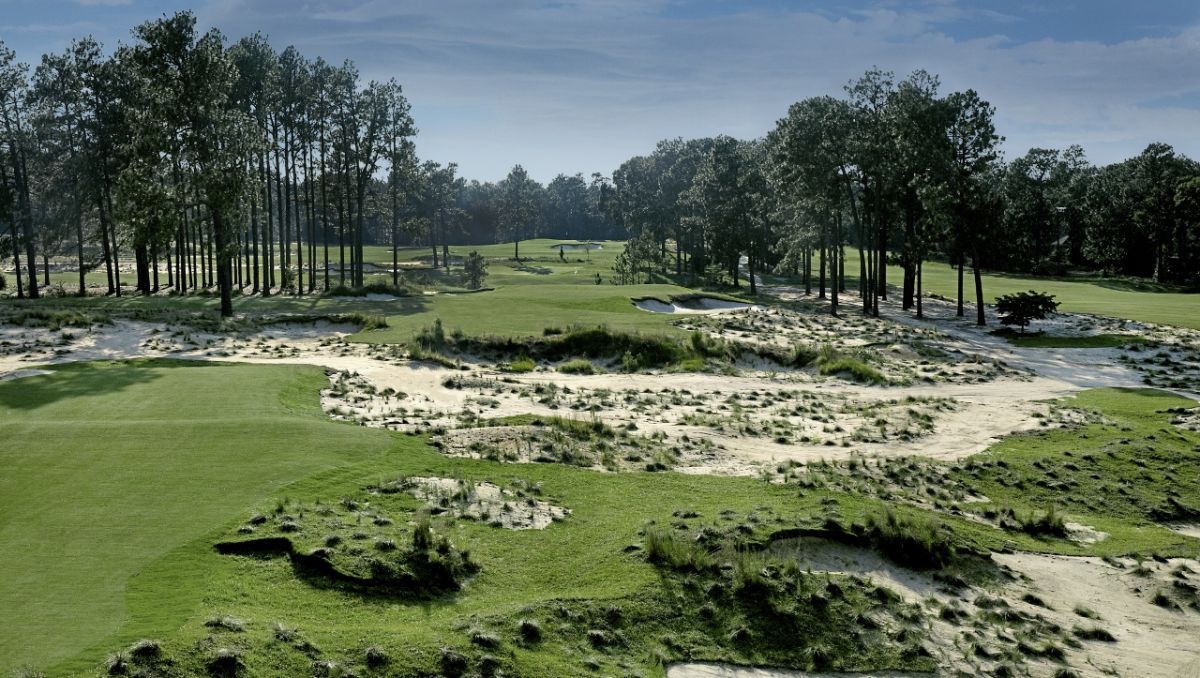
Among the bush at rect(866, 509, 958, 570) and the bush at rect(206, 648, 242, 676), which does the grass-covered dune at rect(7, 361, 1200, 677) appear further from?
the bush at rect(866, 509, 958, 570)

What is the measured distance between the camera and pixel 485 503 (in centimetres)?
1533

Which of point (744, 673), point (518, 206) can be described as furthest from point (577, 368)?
point (518, 206)

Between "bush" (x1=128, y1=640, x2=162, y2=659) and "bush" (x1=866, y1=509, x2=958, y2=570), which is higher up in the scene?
"bush" (x1=128, y1=640, x2=162, y2=659)

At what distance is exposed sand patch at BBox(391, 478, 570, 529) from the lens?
14664 mm

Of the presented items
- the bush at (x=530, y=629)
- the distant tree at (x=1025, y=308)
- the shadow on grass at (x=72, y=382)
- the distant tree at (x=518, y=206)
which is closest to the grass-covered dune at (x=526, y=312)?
the shadow on grass at (x=72, y=382)

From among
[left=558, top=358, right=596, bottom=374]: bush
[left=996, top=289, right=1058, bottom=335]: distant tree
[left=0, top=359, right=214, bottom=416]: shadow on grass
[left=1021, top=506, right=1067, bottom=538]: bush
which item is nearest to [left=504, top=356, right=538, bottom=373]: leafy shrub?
[left=558, top=358, right=596, bottom=374]: bush

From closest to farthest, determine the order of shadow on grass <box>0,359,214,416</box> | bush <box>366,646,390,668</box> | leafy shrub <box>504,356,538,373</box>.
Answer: bush <box>366,646,390,668</box>, shadow on grass <box>0,359,214,416</box>, leafy shrub <box>504,356,538,373</box>

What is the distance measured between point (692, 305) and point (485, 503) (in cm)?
3891

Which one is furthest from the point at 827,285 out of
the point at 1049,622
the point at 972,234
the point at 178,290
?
the point at 1049,622

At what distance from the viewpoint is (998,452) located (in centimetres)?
2209

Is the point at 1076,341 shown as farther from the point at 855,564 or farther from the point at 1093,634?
the point at 855,564

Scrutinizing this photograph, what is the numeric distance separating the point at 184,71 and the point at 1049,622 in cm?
4514

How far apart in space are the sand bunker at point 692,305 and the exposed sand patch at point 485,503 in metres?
34.7

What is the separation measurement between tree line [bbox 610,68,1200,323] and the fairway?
4245 cm
